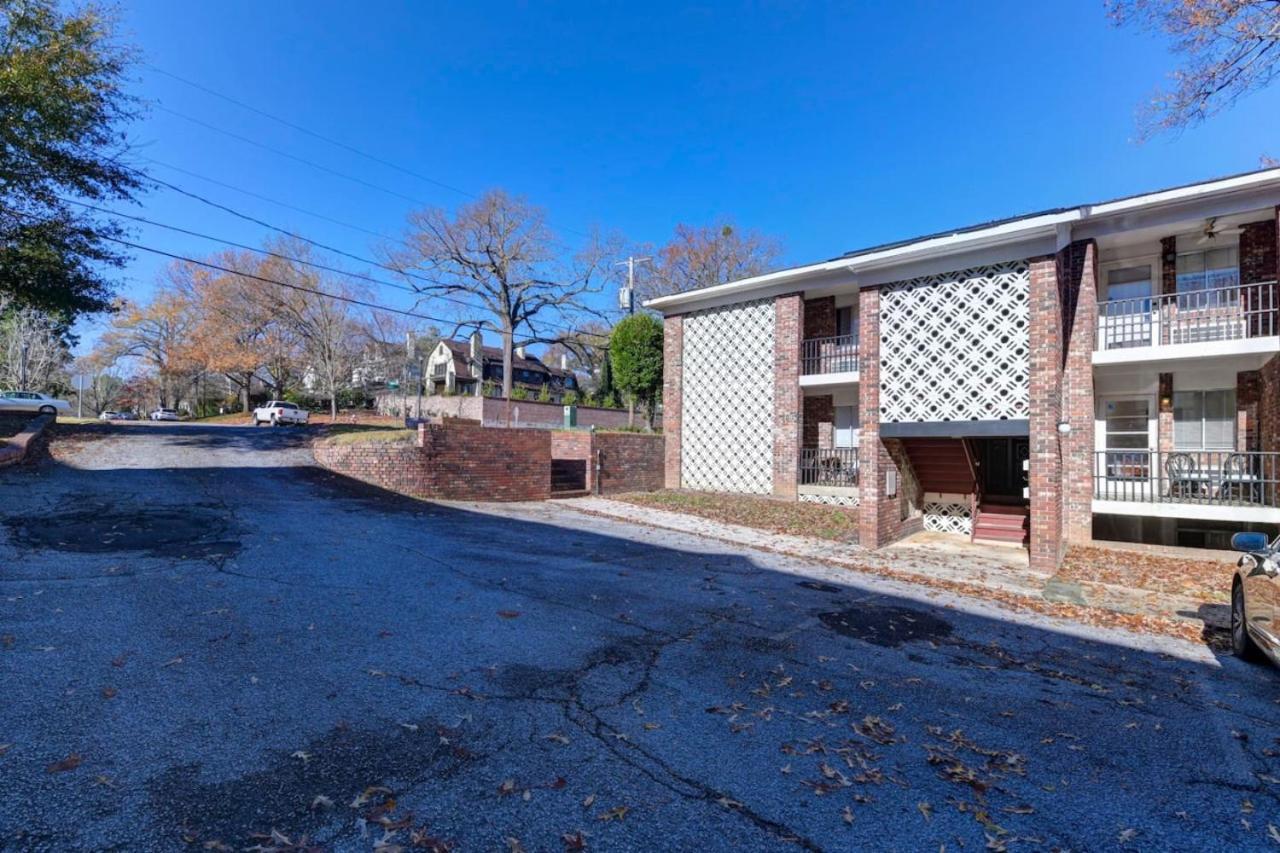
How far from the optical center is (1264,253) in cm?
1099

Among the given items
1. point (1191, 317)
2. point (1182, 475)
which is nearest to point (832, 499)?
point (1182, 475)

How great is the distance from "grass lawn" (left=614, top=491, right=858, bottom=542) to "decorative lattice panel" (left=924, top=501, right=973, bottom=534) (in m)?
1.54

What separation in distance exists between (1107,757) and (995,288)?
27.9 ft

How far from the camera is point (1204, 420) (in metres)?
12.0

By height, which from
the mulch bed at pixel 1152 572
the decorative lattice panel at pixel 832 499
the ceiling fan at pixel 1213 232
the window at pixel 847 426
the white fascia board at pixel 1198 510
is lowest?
the mulch bed at pixel 1152 572

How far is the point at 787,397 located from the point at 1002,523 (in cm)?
540

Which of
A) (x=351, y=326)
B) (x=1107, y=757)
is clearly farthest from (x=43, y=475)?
(x=351, y=326)

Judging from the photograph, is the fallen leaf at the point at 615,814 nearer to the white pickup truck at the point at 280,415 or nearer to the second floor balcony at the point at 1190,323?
the second floor balcony at the point at 1190,323

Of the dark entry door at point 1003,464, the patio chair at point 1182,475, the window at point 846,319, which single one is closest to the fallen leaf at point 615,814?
the patio chair at point 1182,475

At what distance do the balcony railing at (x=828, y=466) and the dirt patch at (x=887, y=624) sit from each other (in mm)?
7669

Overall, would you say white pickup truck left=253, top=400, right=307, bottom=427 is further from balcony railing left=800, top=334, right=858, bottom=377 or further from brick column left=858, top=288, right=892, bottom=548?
brick column left=858, top=288, right=892, bottom=548

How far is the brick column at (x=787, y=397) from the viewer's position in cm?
1502

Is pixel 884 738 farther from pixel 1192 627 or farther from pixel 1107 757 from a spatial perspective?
pixel 1192 627

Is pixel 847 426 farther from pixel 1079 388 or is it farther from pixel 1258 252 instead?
pixel 1258 252
